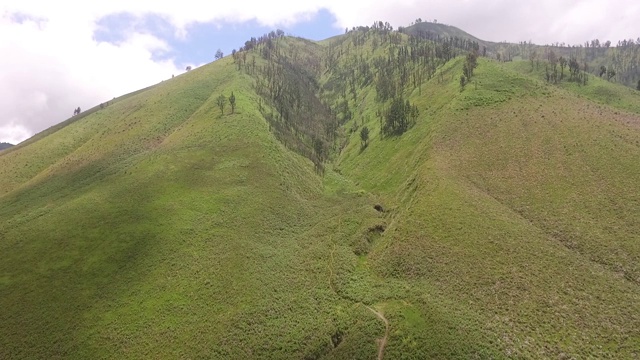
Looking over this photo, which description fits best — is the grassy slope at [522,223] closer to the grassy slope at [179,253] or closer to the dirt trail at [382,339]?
the dirt trail at [382,339]

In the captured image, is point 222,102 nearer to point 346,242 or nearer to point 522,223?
point 346,242

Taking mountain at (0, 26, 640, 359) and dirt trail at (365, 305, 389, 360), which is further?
mountain at (0, 26, 640, 359)

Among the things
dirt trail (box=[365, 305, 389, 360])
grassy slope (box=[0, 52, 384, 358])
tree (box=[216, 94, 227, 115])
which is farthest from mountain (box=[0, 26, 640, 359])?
tree (box=[216, 94, 227, 115])

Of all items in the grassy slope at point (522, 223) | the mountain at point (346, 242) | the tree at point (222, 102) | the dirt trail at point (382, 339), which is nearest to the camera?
the dirt trail at point (382, 339)

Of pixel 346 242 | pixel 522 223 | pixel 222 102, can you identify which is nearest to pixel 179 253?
pixel 346 242

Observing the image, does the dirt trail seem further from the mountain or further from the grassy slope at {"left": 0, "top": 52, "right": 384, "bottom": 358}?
the grassy slope at {"left": 0, "top": 52, "right": 384, "bottom": 358}

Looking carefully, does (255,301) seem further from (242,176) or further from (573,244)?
(573,244)

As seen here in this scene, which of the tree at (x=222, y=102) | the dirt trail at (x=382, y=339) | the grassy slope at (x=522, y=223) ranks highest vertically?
the tree at (x=222, y=102)

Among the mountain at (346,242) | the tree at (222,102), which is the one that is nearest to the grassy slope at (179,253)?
the mountain at (346,242)

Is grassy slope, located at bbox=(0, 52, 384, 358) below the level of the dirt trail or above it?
above
